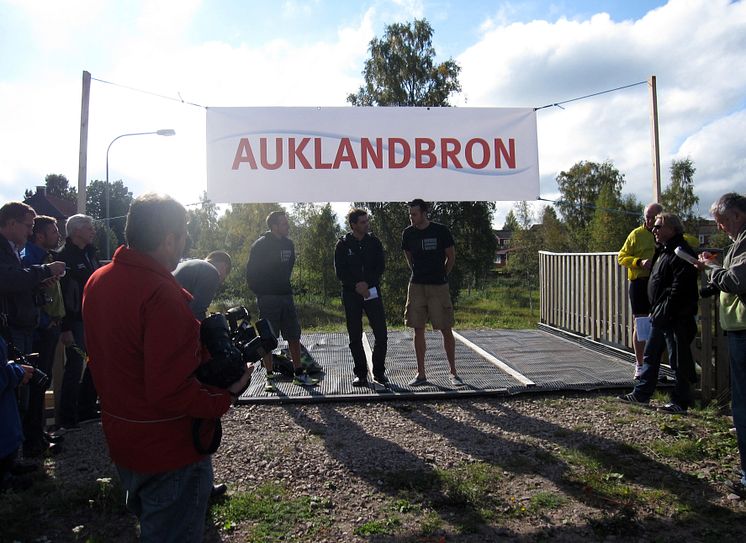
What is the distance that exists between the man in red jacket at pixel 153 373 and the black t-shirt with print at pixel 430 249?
4435 mm

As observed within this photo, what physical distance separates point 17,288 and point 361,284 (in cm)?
325

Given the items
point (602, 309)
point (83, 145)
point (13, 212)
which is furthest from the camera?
point (602, 309)

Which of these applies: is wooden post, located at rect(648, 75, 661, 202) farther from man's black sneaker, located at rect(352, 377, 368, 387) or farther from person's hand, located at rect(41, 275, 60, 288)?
person's hand, located at rect(41, 275, 60, 288)

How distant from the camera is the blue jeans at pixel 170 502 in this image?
1937mm

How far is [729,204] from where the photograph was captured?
3.64 m

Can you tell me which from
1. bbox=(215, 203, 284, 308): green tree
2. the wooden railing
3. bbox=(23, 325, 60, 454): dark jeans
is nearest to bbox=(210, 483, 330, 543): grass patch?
bbox=(23, 325, 60, 454): dark jeans

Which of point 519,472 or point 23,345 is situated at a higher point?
point 23,345

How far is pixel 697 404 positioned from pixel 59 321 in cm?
599

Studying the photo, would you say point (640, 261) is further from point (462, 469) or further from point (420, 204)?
point (462, 469)

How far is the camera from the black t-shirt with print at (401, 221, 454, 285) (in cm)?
629

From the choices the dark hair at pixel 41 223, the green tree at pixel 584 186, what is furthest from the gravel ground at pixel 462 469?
the green tree at pixel 584 186

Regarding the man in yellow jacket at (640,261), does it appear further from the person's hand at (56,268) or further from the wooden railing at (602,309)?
the person's hand at (56,268)

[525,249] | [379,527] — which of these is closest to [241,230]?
[525,249]

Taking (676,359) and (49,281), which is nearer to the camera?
(49,281)
